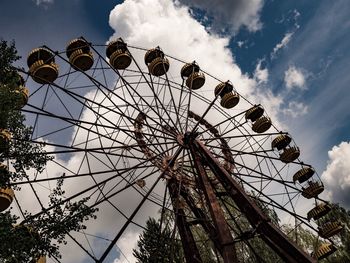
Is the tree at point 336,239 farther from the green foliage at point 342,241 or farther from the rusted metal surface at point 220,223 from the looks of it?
the rusted metal surface at point 220,223

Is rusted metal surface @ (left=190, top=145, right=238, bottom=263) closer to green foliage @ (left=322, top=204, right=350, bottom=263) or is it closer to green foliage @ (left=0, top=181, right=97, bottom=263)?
green foliage @ (left=0, top=181, right=97, bottom=263)

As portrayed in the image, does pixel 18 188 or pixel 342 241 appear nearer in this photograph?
pixel 18 188

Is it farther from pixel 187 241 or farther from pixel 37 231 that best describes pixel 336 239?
pixel 37 231

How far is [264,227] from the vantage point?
842cm

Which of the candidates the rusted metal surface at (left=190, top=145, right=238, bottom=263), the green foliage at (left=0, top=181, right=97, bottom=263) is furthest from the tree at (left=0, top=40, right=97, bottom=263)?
the rusted metal surface at (left=190, top=145, right=238, bottom=263)

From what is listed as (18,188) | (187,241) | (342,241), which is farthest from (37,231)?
(342,241)

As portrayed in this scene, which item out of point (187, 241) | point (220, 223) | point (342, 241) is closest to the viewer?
point (220, 223)

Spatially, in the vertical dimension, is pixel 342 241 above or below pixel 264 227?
above

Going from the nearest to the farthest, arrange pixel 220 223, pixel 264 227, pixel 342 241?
pixel 220 223 → pixel 264 227 → pixel 342 241

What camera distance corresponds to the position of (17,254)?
7.20m

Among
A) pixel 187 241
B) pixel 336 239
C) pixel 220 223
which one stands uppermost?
pixel 336 239

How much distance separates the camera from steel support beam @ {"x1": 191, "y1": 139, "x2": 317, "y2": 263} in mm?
7918

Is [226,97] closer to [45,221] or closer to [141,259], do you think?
[45,221]

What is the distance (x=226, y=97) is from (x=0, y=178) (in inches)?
444
